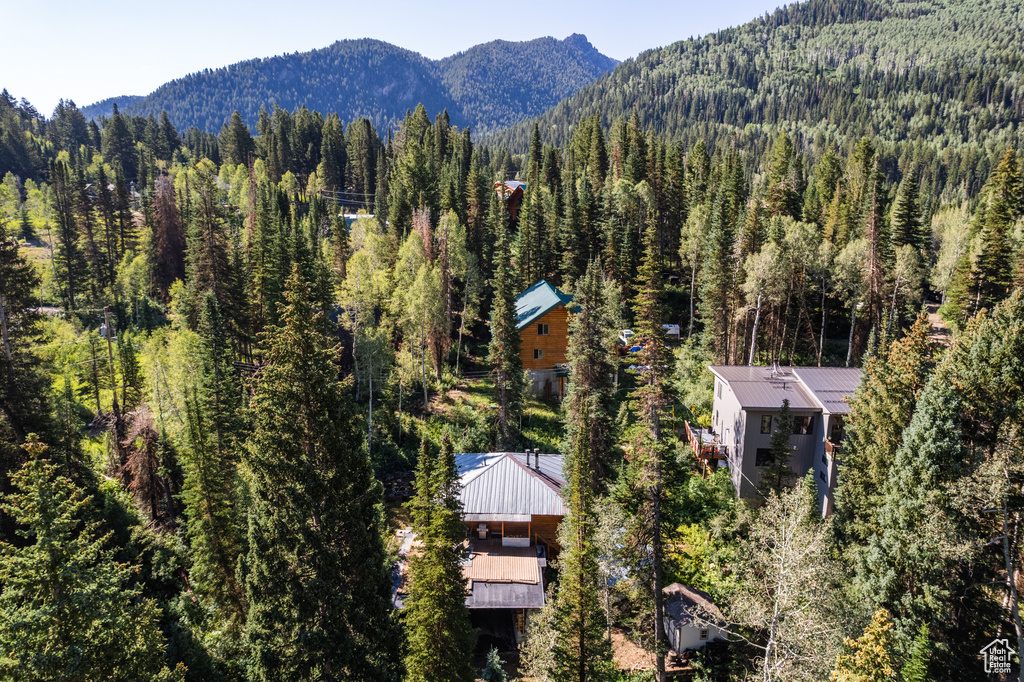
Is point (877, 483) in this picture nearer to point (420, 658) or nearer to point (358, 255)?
point (420, 658)

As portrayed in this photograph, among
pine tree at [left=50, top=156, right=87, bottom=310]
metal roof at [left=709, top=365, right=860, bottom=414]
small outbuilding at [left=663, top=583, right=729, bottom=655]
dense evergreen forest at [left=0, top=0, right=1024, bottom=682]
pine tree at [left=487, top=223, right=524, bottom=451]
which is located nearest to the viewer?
dense evergreen forest at [left=0, top=0, right=1024, bottom=682]

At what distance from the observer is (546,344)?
48.7m

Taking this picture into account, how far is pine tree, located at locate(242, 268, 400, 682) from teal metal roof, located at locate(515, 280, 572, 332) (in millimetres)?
29430

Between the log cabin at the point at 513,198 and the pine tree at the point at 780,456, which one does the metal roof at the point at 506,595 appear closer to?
the pine tree at the point at 780,456

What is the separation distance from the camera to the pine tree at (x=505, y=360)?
37.7 m

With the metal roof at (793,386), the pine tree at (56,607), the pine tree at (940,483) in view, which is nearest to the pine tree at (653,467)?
the pine tree at (940,483)

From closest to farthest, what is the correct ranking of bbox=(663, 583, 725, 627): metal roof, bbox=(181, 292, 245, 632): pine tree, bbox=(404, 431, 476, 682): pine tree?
bbox=(404, 431, 476, 682): pine tree → bbox=(181, 292, 245, 632): pine tree → bbox=(663, 583, 725, 627): metal roof

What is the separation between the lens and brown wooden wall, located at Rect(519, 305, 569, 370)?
158ft

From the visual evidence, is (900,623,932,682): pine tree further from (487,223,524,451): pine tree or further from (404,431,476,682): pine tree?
(487,223,524,451): pine tree

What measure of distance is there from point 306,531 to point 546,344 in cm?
3416

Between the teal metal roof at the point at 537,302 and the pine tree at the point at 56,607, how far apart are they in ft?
114

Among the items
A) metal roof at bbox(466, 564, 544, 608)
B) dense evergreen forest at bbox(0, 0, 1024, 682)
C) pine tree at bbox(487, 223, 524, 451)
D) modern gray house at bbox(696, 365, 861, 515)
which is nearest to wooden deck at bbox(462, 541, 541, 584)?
metal roof at bbox(466, 564, 544, 608)

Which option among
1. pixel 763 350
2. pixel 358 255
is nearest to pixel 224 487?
pixel 358 255

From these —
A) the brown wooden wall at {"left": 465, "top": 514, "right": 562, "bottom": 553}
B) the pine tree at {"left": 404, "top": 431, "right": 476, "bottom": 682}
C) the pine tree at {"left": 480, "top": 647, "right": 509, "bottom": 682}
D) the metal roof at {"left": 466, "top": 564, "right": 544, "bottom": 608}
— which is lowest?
the pine tree at {"left": 480, "top": 647, "right": 509, "bottom": 682}
